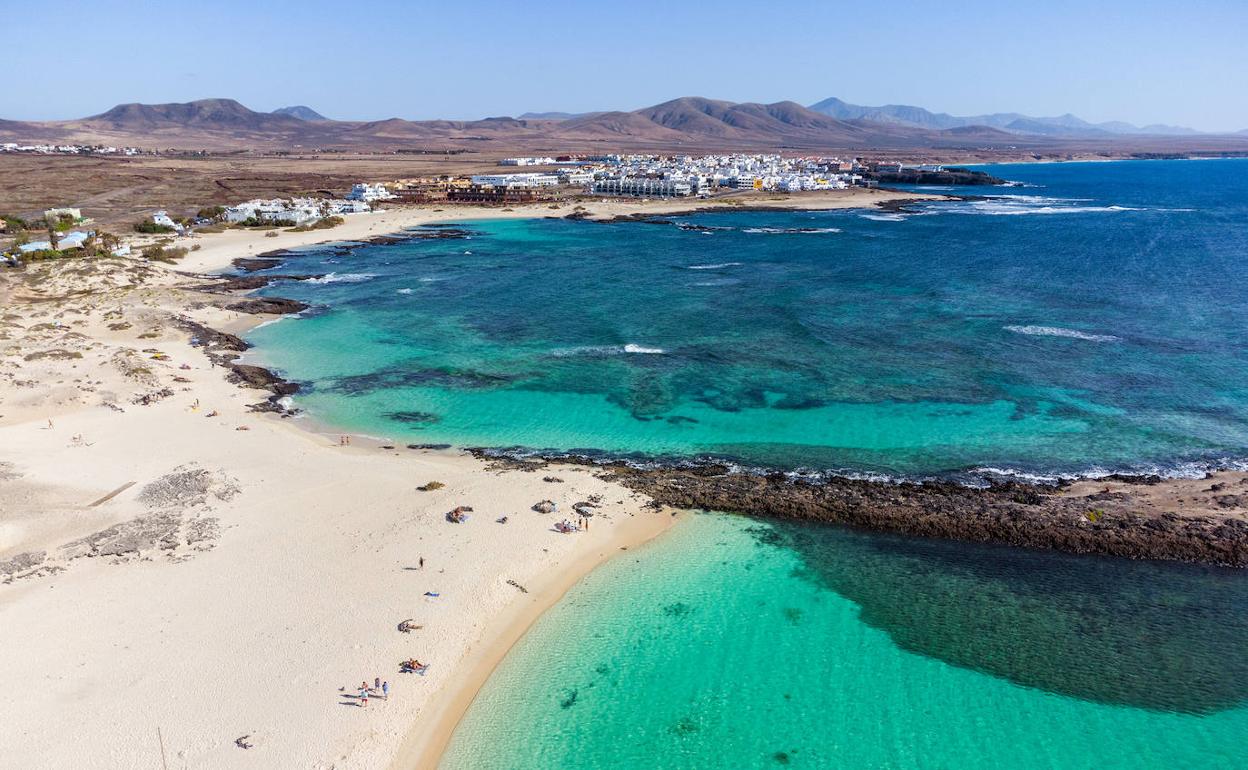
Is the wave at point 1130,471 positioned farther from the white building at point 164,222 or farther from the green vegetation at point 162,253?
the white building at point 164,222

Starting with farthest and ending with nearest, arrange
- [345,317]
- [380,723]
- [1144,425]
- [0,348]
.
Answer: [345,317] → [0,348] → [1144,425] → [380,723]

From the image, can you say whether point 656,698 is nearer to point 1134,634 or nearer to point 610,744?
point 610,744

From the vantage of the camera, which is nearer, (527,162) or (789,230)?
(789,230)

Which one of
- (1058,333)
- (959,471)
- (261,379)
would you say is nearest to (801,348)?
(959,471)

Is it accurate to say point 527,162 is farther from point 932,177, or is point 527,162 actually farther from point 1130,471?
point 1130,471

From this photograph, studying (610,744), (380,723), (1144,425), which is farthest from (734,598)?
(1144,425)

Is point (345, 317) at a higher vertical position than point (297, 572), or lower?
higher
